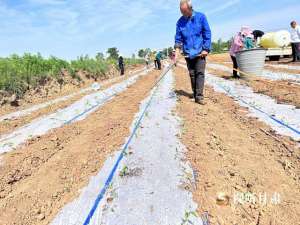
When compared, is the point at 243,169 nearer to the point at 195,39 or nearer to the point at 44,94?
the point at 195,39

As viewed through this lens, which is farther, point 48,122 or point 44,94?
point 44,94

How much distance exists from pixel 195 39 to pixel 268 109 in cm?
179

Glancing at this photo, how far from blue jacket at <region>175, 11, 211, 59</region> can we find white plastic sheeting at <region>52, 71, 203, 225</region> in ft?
8.48

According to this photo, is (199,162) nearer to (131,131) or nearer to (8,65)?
(131,131)

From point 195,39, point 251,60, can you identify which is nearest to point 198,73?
point 195,39

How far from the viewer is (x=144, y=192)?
3109 millimetres

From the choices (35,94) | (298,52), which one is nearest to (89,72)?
(35,94)

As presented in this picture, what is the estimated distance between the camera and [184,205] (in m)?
2.84

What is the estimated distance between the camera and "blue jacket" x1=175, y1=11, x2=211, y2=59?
6527mm

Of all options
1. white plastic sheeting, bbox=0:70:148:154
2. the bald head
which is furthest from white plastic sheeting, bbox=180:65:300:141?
white plastic sheeting, bbox=0:70:148:154

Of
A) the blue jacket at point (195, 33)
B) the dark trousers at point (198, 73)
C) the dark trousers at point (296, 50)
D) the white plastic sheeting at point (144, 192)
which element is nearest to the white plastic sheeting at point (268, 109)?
the dark trousers at point (198, 73)

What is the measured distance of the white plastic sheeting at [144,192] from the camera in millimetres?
2730

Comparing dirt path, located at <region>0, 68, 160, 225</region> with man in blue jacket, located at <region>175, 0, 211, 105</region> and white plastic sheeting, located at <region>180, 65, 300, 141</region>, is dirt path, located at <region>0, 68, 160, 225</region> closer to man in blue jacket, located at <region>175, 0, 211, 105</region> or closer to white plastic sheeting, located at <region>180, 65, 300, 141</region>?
man in blue jacket, located at <region>175, 0, 211, 105</region>

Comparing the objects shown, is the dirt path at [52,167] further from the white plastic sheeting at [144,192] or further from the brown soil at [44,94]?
the brown soil at [44,94]
